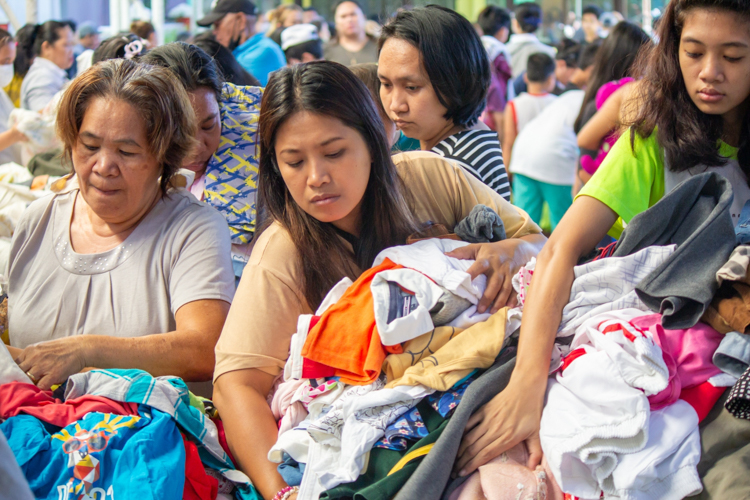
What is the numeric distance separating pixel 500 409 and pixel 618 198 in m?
0.58

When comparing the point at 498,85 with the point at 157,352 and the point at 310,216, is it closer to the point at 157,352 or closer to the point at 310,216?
the point at 310,216

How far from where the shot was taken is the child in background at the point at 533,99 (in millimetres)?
5559

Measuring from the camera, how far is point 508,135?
221 inches

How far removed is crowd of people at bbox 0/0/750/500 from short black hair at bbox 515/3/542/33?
475cm

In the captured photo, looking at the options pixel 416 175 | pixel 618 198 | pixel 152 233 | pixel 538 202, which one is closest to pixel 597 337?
pixel 618 198

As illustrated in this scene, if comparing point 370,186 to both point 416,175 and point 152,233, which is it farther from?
point 152,233

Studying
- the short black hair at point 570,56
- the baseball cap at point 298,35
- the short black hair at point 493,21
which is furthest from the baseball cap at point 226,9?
the short black hair at point 570,56

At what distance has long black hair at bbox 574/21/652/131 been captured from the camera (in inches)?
146

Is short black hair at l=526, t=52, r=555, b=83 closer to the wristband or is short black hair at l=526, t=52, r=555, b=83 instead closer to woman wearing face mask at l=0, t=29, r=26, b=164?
woman wearing face mask at l=0, t=29, r=26, b=164

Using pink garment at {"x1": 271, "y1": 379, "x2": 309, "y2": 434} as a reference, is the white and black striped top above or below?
above

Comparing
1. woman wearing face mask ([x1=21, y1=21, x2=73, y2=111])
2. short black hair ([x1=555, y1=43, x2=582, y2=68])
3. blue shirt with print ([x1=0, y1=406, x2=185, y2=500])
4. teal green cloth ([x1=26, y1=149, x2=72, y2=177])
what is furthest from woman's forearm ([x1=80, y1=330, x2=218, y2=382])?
short black hair ([x1=555, y1=43, x2=582, y2=68])

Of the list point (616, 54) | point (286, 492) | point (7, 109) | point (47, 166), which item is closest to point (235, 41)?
point (7, 109)

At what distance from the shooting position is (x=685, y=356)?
1341 millimetres

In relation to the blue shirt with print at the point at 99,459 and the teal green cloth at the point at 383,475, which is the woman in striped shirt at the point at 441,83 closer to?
the teal green cloth at the point at 383,475
